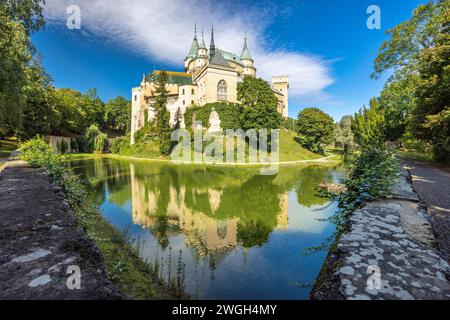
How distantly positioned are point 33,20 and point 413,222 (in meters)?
15.0

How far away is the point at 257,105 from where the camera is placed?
33.8 m

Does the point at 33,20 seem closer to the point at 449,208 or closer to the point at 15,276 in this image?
the point at 15,276

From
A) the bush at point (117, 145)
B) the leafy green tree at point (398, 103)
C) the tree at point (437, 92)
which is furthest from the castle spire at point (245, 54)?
the tree at point (437, 92)

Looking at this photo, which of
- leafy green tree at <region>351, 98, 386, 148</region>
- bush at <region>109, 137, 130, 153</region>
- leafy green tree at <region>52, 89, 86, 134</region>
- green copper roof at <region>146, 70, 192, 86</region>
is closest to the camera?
leafy green tree at <region>351, 98, 386, 148</region>

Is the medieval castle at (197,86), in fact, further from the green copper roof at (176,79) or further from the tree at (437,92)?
the tree at (437,92)

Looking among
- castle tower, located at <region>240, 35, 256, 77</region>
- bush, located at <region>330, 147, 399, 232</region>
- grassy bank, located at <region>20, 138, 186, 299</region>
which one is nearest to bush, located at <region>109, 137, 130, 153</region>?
castle tower, located at <region>240, 35, 256, 77</region>

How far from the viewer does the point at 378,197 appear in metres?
5.20

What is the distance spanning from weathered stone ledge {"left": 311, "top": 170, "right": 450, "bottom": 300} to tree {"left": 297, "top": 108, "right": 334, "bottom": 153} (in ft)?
125

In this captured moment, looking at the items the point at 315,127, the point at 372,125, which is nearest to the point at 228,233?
the point at 372,125

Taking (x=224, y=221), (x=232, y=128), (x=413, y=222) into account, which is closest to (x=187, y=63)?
(x=232, y=128)

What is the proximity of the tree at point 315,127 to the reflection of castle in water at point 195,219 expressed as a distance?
30890 mm

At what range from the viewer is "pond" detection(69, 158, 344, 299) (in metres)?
4.70

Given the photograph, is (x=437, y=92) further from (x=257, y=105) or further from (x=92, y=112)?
(x=92, y=112)

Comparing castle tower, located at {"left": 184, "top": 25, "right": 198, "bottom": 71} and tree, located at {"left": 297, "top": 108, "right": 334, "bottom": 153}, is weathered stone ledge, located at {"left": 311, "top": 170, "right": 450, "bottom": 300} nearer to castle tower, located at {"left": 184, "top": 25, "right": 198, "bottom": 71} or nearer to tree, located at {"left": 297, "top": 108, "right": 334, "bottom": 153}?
tree, located at {"left": 297, "top": 108, "right": 334, "bottom": 153}
